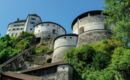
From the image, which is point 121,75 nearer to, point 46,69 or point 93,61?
point 93,61

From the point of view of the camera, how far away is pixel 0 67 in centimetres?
1505

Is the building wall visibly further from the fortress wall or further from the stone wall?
the stone wall

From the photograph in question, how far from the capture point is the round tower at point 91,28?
1894 cm

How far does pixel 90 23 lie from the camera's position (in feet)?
67.0

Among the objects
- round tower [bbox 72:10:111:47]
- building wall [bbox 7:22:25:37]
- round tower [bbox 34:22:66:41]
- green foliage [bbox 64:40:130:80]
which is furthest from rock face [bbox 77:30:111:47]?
building wall [bbox 7:22:25:37]

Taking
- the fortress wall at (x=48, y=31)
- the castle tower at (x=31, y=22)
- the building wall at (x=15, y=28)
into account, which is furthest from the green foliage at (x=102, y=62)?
the building wall at (x=15, y=28)

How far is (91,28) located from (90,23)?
0.92 m

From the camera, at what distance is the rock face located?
1863cm

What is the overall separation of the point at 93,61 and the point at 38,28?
26.7m

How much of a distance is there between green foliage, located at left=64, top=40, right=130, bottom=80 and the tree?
1.04m

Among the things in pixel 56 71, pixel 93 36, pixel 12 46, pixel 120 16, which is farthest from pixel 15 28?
pixel 120 16

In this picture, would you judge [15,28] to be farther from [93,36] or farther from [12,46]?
[93,36]

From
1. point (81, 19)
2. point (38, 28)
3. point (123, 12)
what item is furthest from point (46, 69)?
point (38, 28)

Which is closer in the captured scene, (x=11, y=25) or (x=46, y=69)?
(x=46, y=69)
